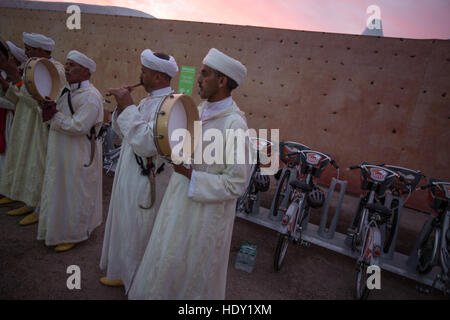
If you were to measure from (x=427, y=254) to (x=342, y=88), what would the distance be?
526 cm

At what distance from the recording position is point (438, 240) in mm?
3361

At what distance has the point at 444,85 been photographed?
6.70 m

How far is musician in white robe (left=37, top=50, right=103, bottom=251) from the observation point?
9.73ft

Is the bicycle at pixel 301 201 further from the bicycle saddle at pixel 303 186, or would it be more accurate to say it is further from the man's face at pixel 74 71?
the man's face at pixel 74 71

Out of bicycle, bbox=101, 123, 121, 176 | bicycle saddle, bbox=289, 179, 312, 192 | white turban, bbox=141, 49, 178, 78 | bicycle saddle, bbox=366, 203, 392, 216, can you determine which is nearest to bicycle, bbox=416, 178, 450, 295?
bicycle saddle, bbox=366, 203, 392, 216

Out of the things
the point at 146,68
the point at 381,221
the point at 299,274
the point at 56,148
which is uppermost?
the point at 146,68

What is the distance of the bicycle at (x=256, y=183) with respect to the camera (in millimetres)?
4367

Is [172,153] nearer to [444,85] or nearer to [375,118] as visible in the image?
[375,118]

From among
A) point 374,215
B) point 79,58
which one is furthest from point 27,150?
point 374,215

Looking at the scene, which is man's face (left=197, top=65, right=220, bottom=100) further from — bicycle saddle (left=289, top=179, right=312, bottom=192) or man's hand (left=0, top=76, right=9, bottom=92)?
man's hand (left=0, top=76, right=9, bottom=92)

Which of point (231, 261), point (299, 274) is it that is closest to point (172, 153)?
point (231, 261)

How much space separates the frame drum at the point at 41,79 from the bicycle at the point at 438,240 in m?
4.82
